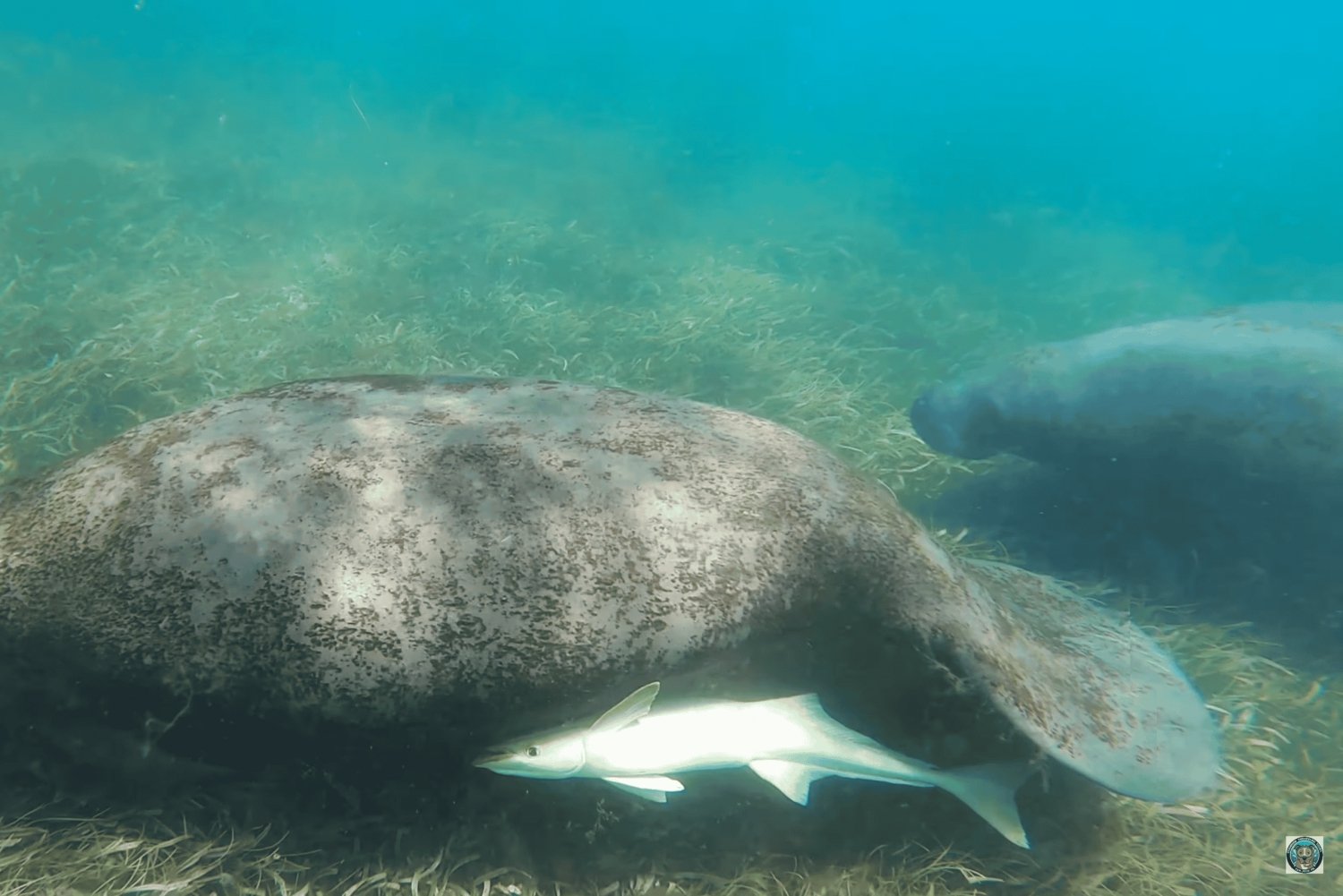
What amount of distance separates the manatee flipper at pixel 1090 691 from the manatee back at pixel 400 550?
0.66 meters

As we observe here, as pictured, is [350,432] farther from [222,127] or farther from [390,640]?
[222,127]

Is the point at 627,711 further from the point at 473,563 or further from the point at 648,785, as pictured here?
the point at 473,563

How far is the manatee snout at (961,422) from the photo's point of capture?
5.75 meters

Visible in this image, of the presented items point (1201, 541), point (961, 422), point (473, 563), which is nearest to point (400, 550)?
point (473, 563)

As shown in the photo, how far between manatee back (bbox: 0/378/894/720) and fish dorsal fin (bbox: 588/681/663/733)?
21 cm

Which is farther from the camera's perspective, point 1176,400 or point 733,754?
point 1176,400

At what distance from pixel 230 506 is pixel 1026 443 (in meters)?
5.18

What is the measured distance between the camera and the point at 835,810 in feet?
9.59

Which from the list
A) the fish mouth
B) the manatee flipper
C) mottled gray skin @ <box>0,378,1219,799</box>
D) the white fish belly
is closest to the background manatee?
the manatee flipper

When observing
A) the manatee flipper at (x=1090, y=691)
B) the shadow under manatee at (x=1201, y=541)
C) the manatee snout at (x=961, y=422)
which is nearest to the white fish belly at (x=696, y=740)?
the manatee flipper at (x=1090, y=691)

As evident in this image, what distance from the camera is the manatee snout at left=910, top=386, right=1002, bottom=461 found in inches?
227

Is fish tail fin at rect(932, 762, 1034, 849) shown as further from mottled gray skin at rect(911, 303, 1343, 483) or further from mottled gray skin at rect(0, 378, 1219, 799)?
mottled gray skin at rect(911, 303, 1343, 483)

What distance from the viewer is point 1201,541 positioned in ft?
16.9

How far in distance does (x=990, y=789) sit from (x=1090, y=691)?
77 cm
